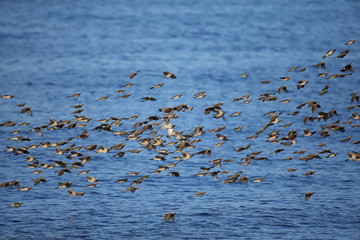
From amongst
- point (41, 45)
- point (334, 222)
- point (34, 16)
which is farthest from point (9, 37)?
point (334, 222)

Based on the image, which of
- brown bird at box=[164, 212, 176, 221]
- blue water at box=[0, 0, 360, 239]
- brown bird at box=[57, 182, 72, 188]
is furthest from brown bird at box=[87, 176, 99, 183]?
brown bird at box=[164, 212, 176, 221]

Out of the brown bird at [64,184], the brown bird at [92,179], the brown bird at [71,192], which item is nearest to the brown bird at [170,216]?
the brown bird at [71,192]

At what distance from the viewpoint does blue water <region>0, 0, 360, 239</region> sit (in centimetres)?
2225

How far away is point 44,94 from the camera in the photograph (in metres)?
43.7

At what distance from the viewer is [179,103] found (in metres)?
43.8

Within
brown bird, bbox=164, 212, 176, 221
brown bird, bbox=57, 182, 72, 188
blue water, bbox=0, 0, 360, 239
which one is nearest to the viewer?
brown bird, bbox=164, 212, 176, 221

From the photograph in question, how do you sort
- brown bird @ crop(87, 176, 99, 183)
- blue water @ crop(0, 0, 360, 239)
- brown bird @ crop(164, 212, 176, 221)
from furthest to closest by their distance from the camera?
1. brown bird @ crop(87, 176, 99, 183)
2. blue water @ crop(0, 0, 360, 239)
3. brown bird @ crop(164, 212, 176, 221)

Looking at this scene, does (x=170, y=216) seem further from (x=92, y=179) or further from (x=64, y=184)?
(x=92, y=179)

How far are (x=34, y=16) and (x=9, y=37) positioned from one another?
16.1m

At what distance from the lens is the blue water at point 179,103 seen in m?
22.2

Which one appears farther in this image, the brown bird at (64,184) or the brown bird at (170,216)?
the brown bird at (64,184)

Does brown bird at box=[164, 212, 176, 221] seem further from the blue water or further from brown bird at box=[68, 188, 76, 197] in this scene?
brown bird at box=[68, 188, 76, 197]

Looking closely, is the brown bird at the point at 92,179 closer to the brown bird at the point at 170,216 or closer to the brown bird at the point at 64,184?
the brown bird at the point at 64,184

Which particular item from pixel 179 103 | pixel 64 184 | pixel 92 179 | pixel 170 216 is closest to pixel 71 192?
pixel 64 184
